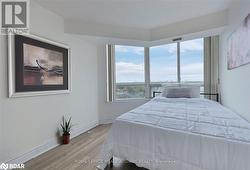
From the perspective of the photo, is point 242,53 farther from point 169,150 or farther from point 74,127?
point 74,127

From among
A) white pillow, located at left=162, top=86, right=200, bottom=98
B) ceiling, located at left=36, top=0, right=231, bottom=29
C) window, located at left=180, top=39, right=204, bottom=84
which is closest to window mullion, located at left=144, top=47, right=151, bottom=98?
window, located at left=180, top=39, right=204, bottom=84

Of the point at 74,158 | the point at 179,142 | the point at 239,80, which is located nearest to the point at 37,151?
the point at 74,158

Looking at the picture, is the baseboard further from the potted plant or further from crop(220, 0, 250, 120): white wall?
crop(220, 0, 250, 120): white wall

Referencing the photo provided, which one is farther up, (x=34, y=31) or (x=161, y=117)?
(x=34, y=31)

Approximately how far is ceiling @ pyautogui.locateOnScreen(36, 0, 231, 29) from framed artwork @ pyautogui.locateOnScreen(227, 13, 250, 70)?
1.95 ft

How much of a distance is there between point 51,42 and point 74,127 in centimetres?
175

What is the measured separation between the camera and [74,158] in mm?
2533

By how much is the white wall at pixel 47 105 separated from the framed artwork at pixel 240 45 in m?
2.86

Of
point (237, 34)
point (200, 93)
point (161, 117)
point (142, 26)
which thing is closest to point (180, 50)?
point (200, 93)

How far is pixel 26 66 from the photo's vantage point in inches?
95.8

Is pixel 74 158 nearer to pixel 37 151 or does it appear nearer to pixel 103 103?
pixel 37 151

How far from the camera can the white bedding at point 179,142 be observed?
1430 mm

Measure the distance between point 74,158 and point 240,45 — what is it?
2.82 m

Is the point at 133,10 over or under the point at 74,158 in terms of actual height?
over
